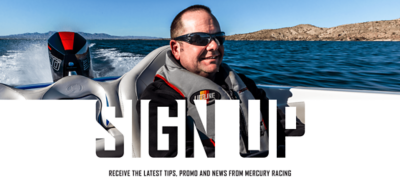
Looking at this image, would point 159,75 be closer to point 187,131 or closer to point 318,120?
point 187,131

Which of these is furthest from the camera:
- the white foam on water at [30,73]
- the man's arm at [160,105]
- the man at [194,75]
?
the white foam on water at [30,73]

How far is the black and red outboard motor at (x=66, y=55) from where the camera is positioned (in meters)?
2.14

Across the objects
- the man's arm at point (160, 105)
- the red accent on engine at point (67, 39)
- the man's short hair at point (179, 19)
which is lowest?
the man's arm at point (160, 105)

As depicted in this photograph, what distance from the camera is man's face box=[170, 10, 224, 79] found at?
1.05 meters

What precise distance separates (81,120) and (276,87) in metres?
1.70

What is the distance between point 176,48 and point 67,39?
1.58 m

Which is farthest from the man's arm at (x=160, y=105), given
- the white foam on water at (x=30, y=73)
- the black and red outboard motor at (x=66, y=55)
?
the white foam on water at (x=30, y=73)

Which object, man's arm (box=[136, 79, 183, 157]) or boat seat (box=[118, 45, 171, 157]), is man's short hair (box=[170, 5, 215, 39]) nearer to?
man's arm (box=[136, 79, 183, 157])

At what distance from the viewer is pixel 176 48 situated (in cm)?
111

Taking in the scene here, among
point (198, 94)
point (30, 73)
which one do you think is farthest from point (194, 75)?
point (30, 73)

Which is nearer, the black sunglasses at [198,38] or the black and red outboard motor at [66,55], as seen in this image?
the black sunglasses at [198,38]

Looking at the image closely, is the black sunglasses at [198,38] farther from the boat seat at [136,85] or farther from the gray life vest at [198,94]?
the boat seat at [136,85]

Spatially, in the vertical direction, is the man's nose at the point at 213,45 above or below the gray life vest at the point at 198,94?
above

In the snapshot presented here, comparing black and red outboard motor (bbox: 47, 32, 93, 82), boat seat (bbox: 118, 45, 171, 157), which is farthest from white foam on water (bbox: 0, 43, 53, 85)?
boat seat (bbox: 118, 45, 171, 157)
